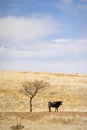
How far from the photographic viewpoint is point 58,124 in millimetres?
31859

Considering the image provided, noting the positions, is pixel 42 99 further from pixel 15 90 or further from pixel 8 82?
pixel 8 82

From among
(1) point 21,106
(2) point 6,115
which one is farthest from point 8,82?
(2) point 6,115

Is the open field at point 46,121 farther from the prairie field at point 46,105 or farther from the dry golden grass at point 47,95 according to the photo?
the dry golden grass at point 47,95

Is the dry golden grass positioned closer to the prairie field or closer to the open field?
the prairie field

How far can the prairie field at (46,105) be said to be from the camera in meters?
32.2

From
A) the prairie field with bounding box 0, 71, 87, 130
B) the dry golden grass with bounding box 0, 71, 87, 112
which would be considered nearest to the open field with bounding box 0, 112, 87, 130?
the prairie field with bounding box 0, 71, 87, 130

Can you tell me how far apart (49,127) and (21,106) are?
971 inches

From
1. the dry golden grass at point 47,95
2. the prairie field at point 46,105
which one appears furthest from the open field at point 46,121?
the dry golden grass at point 47,95

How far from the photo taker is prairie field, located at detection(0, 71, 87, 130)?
32156 millimetres

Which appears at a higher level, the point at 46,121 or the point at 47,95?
the point at 47,95

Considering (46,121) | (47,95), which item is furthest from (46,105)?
(46,121)

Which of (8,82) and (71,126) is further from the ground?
(8,82)

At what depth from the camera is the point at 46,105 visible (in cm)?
5388

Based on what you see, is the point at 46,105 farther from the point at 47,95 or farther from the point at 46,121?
the point at 46,121
